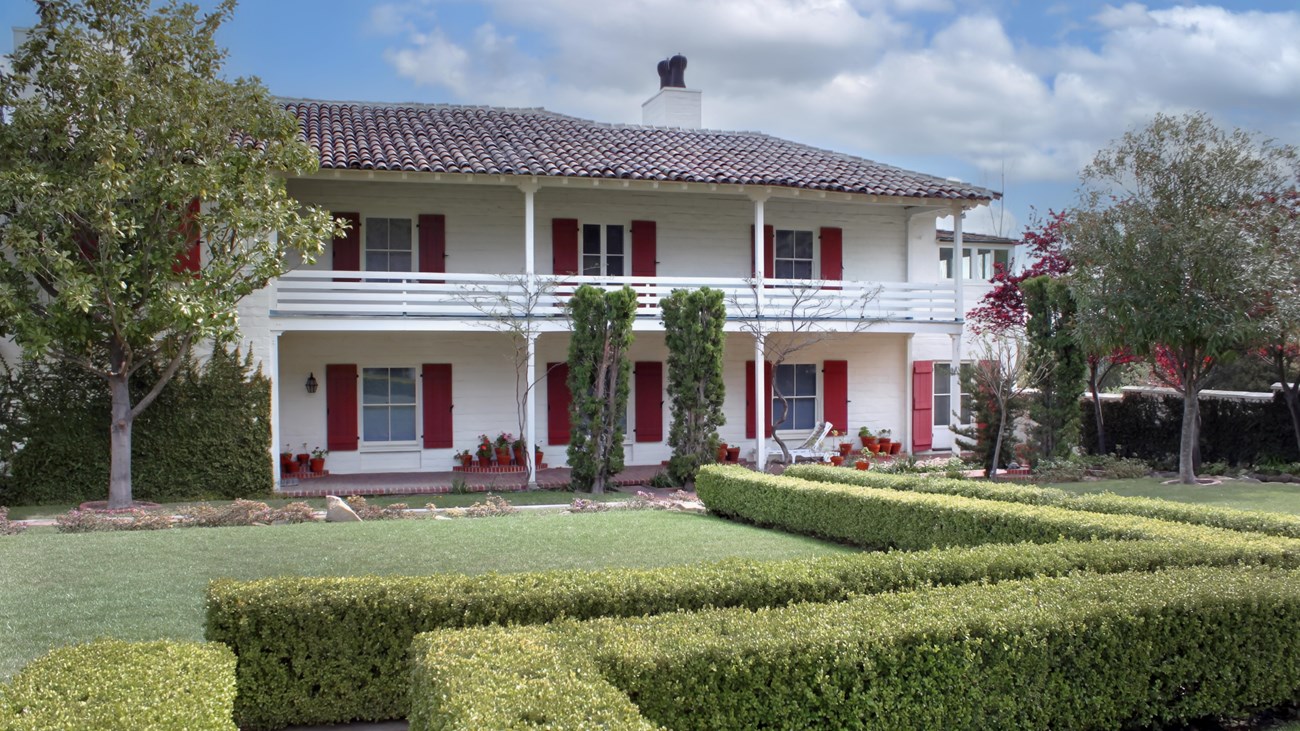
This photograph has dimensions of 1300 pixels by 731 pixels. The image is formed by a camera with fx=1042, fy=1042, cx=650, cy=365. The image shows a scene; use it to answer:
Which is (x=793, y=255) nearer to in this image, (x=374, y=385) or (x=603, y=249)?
(x=603, y=249)

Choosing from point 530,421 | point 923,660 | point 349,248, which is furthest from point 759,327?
point 923,660

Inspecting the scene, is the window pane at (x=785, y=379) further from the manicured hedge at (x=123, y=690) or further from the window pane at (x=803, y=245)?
the manicured hedge at (x=123, y=690)

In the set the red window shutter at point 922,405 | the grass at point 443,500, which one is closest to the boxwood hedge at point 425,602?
the grass at point 443,500

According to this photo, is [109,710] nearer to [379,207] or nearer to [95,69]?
[95,69]

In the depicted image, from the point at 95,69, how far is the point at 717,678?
42.7 feet

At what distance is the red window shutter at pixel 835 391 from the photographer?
2191cm

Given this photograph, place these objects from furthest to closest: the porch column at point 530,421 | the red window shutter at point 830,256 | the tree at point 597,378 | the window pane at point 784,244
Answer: the red window shutter at point 830,256
the window pane at point 784,244
the porch column at point 530,421
the tree at point 597,378

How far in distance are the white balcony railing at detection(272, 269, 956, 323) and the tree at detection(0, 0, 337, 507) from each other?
6.57 ft

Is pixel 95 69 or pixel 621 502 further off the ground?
pixel 95 69

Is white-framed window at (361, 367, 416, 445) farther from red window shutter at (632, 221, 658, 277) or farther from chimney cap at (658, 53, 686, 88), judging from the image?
chimney cap at (658, 53, 686, 88)

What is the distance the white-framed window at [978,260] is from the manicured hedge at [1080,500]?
19621 millimetres

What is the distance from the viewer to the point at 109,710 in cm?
460

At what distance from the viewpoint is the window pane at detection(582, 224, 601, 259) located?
20.6 metres

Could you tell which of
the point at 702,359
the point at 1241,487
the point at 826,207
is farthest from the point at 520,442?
the point at 1241,487
